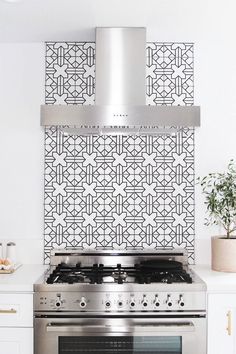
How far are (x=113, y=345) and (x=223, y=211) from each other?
1067 millimetres

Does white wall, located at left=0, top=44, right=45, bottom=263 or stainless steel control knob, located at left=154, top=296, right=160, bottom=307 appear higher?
white wall, located at left=0, top=44, right=45, bottom=263

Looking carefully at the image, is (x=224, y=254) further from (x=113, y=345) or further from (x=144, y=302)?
(x=113, y=345)

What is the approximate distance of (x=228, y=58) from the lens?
3.28m

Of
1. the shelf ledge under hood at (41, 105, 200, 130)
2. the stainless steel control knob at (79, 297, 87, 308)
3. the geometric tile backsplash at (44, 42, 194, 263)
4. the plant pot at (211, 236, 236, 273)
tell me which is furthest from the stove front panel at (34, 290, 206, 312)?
the shelf ledge under hood at (41, 105, 200, 130)

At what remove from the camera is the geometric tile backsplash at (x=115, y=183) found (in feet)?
10.7

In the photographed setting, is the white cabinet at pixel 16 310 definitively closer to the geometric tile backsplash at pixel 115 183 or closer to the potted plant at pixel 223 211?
the geometric tile backsplash at pixel 115 183

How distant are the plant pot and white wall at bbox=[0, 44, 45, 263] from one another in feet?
3.71

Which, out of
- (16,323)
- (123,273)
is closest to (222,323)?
(123,273)

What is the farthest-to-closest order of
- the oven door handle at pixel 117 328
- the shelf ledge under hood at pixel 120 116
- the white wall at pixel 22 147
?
1. the white wall at pixel 22 147
2. the shelf ledge under hood at pixel 120 116
3. the oven door handle at pixel 117 328

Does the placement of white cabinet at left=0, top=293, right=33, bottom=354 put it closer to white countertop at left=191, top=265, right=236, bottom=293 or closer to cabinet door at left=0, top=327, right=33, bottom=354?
cabinet door at left=0, top=327, right=33, bottom=354

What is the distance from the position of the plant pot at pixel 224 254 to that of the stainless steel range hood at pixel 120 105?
742 mm

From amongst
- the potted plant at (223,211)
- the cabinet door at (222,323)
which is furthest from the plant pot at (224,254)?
the cabinet door at (222,323)

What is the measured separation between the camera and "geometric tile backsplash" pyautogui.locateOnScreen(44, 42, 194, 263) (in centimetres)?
327

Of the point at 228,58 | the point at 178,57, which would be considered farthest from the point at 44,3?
the point at 228,58
